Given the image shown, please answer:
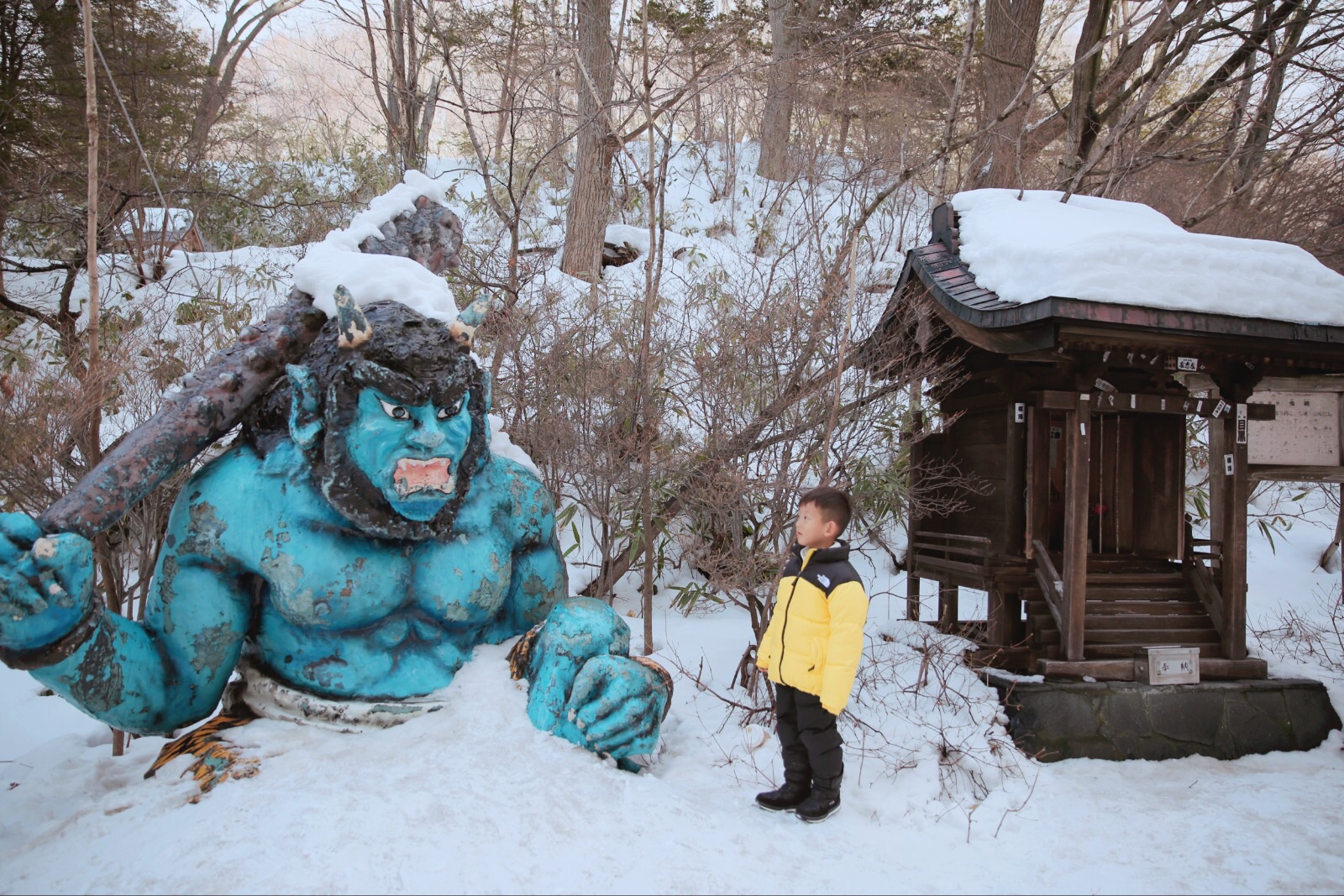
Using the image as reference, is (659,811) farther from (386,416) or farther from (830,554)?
(386,416)

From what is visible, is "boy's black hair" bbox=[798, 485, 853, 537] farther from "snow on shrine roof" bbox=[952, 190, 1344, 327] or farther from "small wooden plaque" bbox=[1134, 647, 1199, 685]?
"small wooden plaque" bbox=[1134, 647, 1199, 685]

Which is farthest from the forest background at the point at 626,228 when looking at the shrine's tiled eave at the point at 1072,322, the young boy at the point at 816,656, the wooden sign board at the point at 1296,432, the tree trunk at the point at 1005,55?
the wooden sign board at the point at 1296,432

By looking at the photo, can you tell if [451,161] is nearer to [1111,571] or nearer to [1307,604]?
[1111,571]

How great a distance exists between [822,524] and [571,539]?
434 centimetres

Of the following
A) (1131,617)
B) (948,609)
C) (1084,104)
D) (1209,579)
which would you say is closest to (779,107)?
(1084,104)

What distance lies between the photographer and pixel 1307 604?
290 inches

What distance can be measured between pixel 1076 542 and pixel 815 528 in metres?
2.19

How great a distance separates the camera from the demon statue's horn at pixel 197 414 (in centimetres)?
204

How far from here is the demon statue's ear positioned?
226 cm

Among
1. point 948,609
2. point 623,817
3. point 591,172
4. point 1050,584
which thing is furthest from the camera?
point 591,172

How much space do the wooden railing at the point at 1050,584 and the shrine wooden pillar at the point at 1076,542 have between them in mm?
53

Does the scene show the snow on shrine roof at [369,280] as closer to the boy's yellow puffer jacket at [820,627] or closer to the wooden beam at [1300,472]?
the boy's yellow puffer jacket at [820,627]

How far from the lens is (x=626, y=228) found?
9.80 metres

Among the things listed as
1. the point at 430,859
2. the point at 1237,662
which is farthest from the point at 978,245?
the point at 430,859
